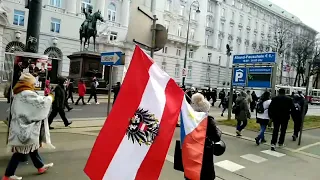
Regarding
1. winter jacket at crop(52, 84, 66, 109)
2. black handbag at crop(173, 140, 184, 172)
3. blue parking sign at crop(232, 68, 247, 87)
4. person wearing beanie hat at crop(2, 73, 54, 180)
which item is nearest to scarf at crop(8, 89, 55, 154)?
person wearing beanie hat at crop(2, 73, 54, 180)

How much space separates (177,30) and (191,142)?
4894 centimetres

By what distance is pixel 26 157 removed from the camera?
5.51 m

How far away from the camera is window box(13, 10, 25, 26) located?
32656mm

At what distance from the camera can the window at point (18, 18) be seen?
3266 centimetres

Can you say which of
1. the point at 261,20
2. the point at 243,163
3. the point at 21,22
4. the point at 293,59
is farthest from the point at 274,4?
the point at 243,163

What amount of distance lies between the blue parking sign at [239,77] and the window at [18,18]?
89.8 ft

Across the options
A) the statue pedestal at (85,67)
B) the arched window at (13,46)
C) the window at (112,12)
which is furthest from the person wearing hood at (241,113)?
the window at (112,12)

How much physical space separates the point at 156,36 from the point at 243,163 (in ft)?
11.8

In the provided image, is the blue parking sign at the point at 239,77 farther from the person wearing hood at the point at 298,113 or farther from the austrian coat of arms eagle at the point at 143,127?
the austrian coat of arms eagle at the point at 143,127

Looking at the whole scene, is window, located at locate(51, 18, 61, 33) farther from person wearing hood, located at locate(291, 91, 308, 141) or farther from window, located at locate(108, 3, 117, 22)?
person wearing hood, located at locate(291, 91, 308, 141)

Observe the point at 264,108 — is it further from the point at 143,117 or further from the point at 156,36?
the point at 143,117

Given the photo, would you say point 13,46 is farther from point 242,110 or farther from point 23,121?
point 23,121

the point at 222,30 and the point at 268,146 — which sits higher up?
the point at 222,30

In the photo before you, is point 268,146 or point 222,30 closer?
point 268,146
